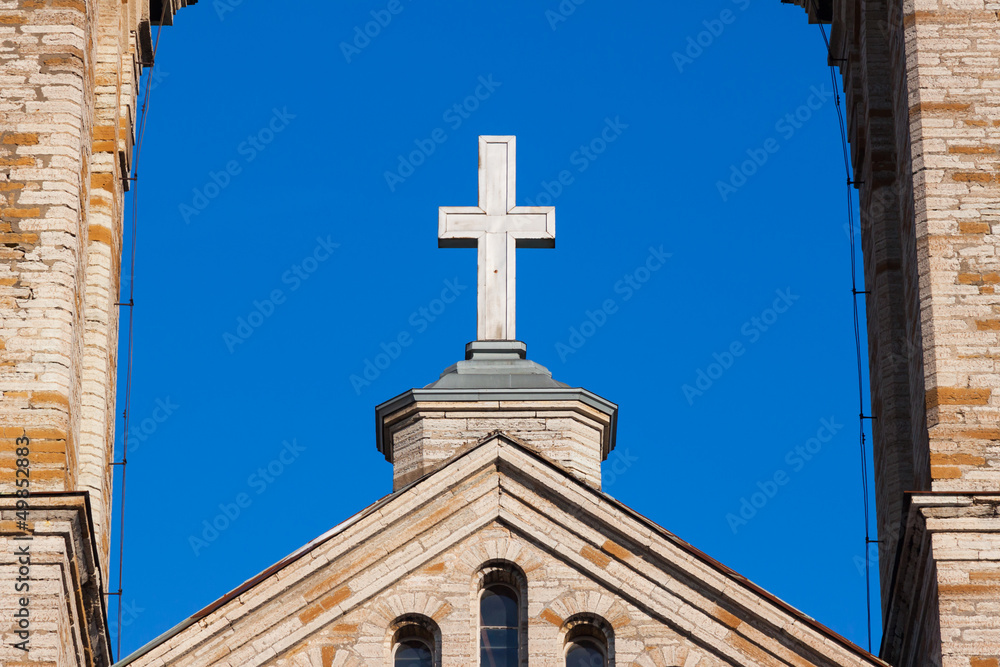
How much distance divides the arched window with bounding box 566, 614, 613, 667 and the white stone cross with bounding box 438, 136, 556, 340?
152 inches

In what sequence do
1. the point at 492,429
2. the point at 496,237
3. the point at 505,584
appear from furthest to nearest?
1. the point at 496,237
2. the point at 492,429
3. the point at 505,584

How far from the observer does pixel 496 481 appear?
2445cm

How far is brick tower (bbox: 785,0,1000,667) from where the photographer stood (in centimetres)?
2316

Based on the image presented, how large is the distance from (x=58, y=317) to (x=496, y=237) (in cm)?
464

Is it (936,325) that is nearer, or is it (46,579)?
(46,579)

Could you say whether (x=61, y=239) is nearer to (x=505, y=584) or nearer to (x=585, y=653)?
(x=505, y=584)

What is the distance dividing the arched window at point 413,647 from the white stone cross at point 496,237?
3881 millimetres

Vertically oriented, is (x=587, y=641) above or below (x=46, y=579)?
below

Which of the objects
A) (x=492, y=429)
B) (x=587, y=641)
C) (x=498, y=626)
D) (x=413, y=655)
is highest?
→ (x=492, y=429)

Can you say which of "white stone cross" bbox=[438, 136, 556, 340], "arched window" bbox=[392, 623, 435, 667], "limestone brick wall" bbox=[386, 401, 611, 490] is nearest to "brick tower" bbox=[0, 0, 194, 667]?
"arched window" bbox=[392, 623, 435, 667]

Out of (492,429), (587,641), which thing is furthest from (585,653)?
(492,429)

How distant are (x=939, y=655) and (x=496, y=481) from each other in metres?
4.36

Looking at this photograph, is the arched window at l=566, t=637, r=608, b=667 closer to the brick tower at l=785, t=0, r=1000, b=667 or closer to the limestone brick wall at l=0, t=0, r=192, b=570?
the brick tower at l=785, t=0, r=1000, b=667

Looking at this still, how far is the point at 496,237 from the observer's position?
2658 cm
